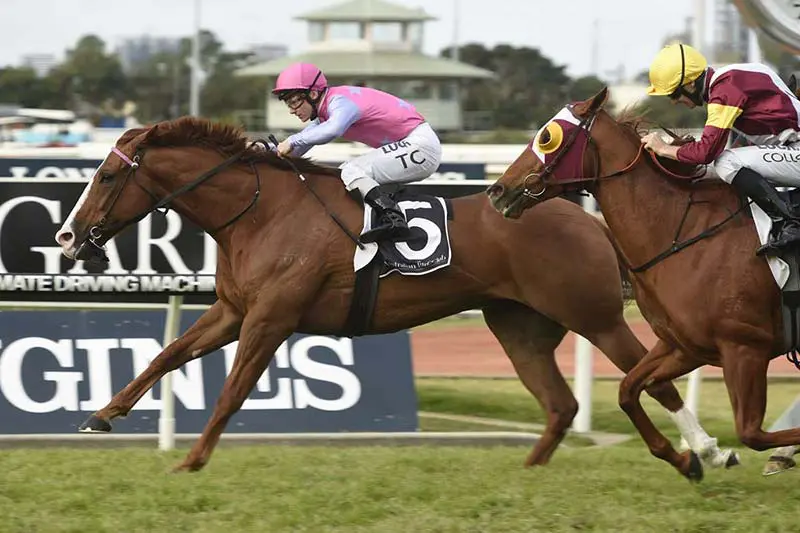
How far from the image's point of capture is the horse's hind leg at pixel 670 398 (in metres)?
6.85

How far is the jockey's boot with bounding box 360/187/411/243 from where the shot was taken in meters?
7.03

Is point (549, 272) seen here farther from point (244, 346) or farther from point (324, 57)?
point (324, 57)

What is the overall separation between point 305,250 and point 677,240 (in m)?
1.88

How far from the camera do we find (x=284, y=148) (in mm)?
7191

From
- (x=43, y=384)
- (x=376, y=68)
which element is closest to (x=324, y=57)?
(x=376, y=68)

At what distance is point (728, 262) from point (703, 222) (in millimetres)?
230

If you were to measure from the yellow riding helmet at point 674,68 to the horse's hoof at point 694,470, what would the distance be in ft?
5.61

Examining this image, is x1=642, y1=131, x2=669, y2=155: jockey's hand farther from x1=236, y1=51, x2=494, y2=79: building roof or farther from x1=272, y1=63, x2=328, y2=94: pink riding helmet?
x1=236, y1=51, x2=494, y2=79: building roof

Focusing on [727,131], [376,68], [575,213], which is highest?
[727,131]

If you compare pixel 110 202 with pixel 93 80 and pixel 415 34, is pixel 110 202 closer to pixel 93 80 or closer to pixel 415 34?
pixel 415 34

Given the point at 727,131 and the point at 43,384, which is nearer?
the point at 727,131

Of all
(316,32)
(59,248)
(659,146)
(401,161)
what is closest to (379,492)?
(401,161)

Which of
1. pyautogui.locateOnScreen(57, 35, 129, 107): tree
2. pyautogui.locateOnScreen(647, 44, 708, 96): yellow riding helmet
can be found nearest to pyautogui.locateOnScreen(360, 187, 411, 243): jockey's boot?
pyautogui.locateOnScreen(647, 44, 708, 96): yellow riding helmet

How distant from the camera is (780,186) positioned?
6.25m
